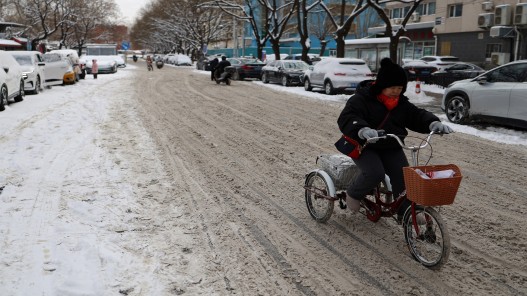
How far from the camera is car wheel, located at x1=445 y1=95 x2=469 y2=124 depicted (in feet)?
37.6

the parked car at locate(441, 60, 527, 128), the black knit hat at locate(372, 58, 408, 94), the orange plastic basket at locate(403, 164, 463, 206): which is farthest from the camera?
the parked car at locate(441, 60, 527, 128)

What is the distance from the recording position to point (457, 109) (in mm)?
11742

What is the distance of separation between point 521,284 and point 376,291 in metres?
1.14

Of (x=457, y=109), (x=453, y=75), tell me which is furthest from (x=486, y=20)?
(x=457, y=109)

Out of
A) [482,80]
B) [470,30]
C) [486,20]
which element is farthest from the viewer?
[470,30]

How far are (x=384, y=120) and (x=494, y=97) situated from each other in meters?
7.45

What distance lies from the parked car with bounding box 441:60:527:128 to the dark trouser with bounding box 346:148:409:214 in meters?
6.96

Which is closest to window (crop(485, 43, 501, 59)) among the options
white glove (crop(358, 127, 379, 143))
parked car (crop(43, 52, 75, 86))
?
parked car (crop(43, 52, 75, 86))

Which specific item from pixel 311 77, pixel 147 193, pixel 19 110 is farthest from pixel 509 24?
pixel 147 193

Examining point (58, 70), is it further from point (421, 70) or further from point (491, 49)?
point (491, 49)

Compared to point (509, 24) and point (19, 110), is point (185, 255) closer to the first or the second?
point (19, 110)

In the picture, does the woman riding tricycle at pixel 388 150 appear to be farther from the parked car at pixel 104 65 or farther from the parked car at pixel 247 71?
the parked car at pixel 104 65

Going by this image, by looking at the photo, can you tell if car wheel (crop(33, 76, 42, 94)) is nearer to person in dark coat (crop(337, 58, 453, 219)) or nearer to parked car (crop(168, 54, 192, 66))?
person in dark coat (crop(337, 58, 453, 219))

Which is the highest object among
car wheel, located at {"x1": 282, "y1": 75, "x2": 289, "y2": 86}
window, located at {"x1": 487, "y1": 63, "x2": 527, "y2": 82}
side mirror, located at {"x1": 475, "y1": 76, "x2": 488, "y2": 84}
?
window, located at {"x1": 487, "y1": 63, "x2": 527, "y2": 82}
